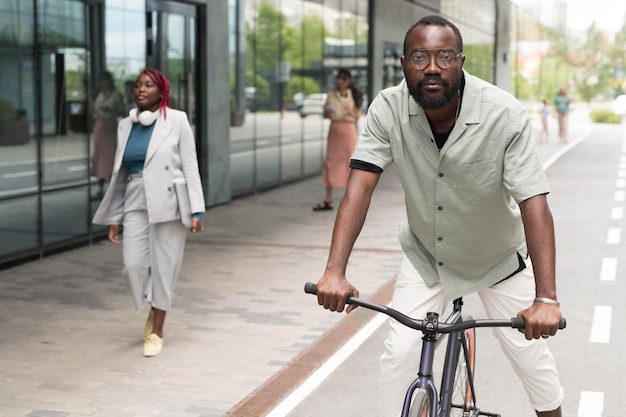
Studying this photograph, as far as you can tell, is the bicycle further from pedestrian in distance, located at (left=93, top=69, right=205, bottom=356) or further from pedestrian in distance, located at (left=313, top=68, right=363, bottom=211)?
pedestrian in distance, located at (left=313, top=68, right=363, bottom=211)

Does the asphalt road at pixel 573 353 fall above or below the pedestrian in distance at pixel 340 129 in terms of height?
below

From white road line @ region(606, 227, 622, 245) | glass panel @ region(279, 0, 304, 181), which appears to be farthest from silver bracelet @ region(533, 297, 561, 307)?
glass panel @ region(279, 0, 304, 181)

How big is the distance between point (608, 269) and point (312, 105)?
9.84 metres

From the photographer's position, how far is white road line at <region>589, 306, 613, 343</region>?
657 centimetres

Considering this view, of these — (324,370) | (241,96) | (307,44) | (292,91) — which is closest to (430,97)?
(324,370)

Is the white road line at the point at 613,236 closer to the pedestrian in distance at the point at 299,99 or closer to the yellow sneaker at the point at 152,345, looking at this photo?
the yellow sneaker at the point at 152,345

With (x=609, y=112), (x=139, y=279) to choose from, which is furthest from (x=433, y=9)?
(x=139, y=279)

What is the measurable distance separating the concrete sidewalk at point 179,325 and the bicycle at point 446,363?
151 centimetres

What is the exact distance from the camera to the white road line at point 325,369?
510 cm

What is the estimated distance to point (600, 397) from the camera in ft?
17.3

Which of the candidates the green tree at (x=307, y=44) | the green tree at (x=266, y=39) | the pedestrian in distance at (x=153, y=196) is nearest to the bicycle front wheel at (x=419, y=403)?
the pedestrian in distance at (x=153, y=196)

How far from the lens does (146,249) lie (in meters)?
6.23

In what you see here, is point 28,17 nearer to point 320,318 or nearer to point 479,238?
point 320,318

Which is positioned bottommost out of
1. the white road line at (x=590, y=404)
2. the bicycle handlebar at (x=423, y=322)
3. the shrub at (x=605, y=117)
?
the white road line at (x=590, y=404)
